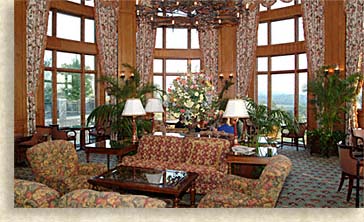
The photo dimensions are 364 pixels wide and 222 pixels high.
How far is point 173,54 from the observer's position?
12.2 metres

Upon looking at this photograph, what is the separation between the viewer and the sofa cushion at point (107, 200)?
2.15 meters

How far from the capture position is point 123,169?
4328mm

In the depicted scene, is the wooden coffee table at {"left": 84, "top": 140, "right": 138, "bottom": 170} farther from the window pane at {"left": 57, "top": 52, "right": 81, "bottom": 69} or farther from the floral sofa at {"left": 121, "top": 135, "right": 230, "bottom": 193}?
the window pane at {"left": 57, "top": 52, "right": 81, "bottom": 69}

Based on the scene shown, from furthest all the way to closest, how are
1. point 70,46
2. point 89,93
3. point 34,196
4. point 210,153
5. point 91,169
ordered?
point 89,93, point 70,46, point 210,153, point 91,169, point 34,196

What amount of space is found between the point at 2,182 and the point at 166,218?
1569 millimetres

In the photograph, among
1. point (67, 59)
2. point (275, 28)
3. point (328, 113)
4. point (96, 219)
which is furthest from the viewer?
→ point (275, 28)

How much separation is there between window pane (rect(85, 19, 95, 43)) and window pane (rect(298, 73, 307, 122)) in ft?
23.9

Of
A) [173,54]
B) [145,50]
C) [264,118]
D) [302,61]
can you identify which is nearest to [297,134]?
[302,61]

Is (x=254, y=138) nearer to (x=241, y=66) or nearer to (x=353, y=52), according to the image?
(x=353, y=52)

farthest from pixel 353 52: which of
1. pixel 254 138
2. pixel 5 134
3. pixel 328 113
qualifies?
pixel 5 134

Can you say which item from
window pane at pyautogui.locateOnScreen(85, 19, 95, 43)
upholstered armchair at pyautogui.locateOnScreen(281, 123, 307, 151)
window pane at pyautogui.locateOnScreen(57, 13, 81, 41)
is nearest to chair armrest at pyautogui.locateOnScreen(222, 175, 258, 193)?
upholstered armchair at pyautogui.locateOnScreen(281, 123, 307, 151)

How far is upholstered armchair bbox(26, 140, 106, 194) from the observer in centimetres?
424

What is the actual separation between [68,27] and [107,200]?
9.14m

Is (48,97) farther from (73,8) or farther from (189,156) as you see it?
(189,156)
